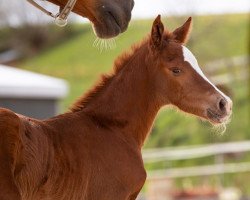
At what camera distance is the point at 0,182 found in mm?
4473

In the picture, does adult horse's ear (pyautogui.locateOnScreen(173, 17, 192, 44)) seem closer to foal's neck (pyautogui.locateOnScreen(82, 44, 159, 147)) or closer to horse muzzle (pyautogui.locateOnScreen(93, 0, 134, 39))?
foal's neck (pyautogui.locateOnScreen(82, 44, 159, 147))

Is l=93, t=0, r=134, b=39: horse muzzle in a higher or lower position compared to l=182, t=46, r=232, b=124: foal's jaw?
higher

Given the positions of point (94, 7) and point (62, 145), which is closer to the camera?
point (62, 145)

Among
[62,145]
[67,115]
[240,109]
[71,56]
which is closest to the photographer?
[62,145]

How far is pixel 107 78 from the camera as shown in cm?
579

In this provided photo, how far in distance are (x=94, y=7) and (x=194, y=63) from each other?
81 centimetres

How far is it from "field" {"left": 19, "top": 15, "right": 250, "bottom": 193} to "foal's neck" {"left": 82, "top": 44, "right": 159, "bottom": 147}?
8.41 m

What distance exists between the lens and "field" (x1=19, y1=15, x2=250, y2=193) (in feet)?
78.3

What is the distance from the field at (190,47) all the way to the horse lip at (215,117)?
28.4 ft

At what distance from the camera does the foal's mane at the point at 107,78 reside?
18.7 feet

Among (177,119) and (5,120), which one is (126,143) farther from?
(177,119)

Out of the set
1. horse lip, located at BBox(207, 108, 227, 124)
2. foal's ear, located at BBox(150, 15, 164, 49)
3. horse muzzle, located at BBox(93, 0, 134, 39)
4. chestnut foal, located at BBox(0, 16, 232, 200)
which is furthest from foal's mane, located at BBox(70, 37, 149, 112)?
horse lip, located at BBox(207, 108, 227, 124)

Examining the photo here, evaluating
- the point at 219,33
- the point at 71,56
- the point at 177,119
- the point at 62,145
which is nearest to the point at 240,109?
the point at 177,119

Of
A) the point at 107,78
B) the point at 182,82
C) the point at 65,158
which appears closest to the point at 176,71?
the point at 182,82
